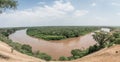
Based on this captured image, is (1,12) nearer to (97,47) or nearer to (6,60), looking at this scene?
(6,60)

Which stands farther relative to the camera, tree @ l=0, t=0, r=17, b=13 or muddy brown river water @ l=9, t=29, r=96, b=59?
muddy brown river water @ l=9, t=29, r=96, b=59

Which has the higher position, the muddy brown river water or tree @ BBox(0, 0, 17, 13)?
tree @ BBox(0, 0, 17, 13)

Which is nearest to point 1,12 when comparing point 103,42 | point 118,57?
point 118,57

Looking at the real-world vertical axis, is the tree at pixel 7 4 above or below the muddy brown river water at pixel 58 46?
above

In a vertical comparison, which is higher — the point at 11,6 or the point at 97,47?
the point at 11,6

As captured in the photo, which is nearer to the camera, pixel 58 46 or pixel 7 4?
pixel 7 4

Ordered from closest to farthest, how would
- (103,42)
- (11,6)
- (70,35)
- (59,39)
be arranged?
(11,6) < (103,42) < (59,39) < (70,35)

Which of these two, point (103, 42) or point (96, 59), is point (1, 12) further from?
point (103, 42)

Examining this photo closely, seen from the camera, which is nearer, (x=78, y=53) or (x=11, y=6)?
(x=11, y=6)

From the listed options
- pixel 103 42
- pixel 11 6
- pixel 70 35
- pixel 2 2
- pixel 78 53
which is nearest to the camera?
pixel 2 2

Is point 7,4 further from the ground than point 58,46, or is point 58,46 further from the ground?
point 7,4

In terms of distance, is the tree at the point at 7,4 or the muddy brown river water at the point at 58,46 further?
the muddy brown river water at the point at 58,46
